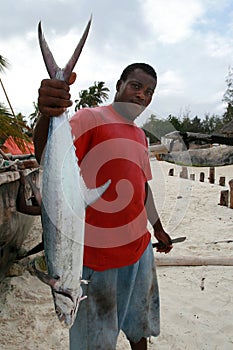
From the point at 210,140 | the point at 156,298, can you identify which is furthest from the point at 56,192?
the point at 210,140

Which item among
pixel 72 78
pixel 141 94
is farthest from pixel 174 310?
pixel 72 78

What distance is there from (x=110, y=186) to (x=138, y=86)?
0.59 meters

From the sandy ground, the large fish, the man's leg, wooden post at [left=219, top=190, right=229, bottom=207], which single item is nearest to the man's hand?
the large fish

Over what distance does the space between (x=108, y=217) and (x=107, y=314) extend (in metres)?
0.50

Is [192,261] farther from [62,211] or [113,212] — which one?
[62,211]

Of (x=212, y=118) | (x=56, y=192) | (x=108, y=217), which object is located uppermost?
(x=212, y=118)

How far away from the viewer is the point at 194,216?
8023mm

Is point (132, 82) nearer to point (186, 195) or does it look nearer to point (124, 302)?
point (124, 302)

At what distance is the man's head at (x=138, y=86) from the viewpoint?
1863mm

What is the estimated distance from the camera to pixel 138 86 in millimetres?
1865

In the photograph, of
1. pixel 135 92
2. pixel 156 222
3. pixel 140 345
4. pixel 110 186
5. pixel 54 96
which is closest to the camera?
pixel 54 96

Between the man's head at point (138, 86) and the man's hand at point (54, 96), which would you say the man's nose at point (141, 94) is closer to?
the man's head at point (138, 86)

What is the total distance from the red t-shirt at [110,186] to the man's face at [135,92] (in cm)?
10

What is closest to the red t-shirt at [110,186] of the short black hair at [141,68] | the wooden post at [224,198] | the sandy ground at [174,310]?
the short black hair at [141,68]
